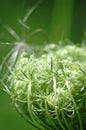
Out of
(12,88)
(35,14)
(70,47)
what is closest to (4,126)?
(70,47)

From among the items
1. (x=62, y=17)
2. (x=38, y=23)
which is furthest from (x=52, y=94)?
(x=38, y=23)

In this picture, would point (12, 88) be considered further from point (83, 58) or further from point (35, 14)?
point (35, 14)

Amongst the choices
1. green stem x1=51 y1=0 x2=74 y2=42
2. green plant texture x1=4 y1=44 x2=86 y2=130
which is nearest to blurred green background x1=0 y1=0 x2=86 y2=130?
green stem x1=51 y1=0 x2=74 y2=42

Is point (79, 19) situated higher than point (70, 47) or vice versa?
point (79, 19)

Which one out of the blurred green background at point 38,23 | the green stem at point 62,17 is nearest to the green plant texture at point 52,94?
the blurred green background at point 38,23

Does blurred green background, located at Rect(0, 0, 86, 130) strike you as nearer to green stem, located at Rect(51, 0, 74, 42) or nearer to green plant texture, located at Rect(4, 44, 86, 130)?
green stem, located at Rect(51, 0, 74, 42)

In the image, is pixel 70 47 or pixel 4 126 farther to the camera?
pixel 4 126

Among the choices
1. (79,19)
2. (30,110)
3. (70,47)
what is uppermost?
(79,19)
